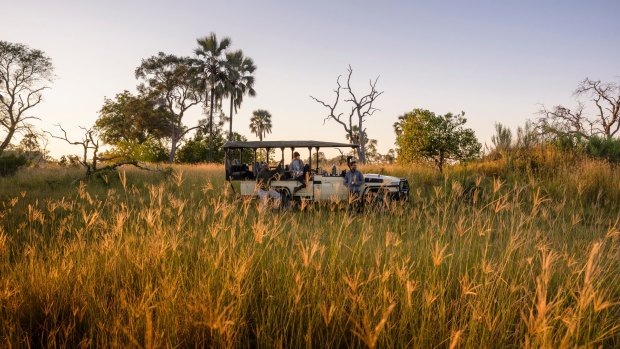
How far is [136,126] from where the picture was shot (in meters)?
42.2

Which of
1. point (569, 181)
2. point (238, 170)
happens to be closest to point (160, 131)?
point (238, 170)

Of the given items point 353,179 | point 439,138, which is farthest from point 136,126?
point 353,179

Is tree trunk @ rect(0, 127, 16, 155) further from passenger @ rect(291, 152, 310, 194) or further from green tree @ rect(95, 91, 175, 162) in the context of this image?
passenger @ rect(291, 152, 310, 194)

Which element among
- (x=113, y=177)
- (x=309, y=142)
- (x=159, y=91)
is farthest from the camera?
(x=159, y=91)

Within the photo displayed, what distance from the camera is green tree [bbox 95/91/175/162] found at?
135ft

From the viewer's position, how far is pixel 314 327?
107 inches

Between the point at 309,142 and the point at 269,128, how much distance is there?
4560 centimetres

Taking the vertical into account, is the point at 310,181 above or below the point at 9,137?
below

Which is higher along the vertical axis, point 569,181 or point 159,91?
point 159,91

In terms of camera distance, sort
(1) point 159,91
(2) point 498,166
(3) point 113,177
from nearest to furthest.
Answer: (2) point 498,166 → (3) point 113,177 → (1) point 159,91

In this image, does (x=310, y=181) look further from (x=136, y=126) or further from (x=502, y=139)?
(x=136, y=126)

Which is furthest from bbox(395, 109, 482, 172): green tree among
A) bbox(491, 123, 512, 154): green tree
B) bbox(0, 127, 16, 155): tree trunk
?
bbox(0, 127, 16, 155): tree trunk

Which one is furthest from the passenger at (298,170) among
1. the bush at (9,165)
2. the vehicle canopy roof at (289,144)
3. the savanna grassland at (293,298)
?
the bush at (9,165)

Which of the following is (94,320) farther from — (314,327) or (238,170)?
(238,170)
